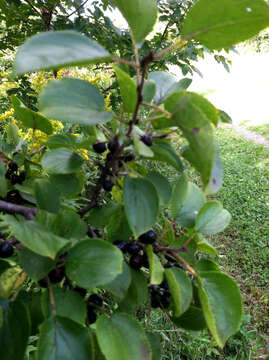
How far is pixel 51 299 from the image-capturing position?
0.39 meters

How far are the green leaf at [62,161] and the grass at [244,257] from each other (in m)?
0.39

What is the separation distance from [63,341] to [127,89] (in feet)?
1.04

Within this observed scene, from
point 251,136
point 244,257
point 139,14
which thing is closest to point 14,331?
point 139,14

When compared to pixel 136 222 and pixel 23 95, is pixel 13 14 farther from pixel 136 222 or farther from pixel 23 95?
pixel 136 222

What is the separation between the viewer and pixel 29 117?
0.54 metres

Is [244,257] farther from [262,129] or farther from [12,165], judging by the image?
[262,129]

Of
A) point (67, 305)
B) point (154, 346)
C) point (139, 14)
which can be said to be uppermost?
point (139, 14)

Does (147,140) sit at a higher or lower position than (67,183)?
higher

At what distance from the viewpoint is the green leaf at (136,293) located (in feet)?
1.53

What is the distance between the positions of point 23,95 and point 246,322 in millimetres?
1917

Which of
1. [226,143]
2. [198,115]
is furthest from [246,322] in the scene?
[226,143]

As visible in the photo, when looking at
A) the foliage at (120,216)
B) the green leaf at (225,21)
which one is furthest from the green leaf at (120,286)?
the green leaf at (225,21)

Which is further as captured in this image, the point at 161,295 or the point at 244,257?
the point at 244,257

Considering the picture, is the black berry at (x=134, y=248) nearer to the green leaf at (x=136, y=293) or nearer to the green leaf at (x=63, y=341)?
the green leaf at (x=136, y=293)
